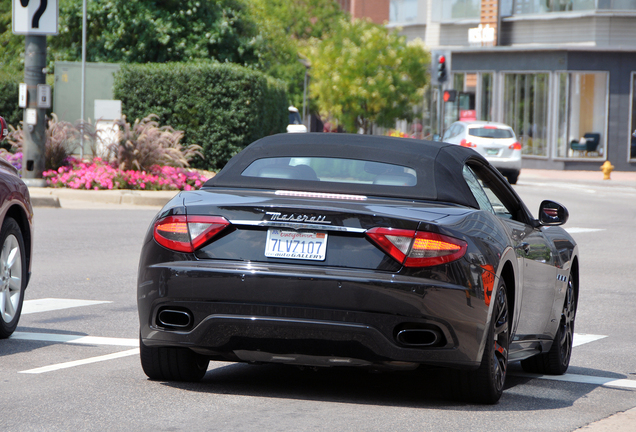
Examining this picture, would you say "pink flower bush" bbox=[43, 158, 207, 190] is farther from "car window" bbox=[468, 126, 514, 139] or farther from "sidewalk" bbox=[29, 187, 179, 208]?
"car window" bbox=[468, 126, 514, 139]

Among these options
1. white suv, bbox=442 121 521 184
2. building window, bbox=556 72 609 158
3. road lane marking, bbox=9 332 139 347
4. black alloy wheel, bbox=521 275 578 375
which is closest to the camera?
black alloy wheel, bbox=521 275 578 375

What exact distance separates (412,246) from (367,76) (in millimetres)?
37670

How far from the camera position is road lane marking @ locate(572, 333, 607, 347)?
25.9ft

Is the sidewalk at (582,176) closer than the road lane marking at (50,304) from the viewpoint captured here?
No

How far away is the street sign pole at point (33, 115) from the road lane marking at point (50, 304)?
1076cm

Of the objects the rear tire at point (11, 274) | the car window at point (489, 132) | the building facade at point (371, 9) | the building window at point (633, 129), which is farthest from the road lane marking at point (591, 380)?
the building facade at point (371, 9)

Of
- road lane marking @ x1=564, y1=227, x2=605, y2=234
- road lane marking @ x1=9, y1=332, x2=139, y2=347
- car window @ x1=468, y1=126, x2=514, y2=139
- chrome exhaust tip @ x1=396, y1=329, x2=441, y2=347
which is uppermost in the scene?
car window @ x1=468, y1=126, x2=514, y2=139

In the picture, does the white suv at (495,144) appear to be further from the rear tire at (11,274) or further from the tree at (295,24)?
the rear tire at (11,274)

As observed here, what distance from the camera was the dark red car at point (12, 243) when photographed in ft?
22.7

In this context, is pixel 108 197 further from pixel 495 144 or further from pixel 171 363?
pixel 495 144

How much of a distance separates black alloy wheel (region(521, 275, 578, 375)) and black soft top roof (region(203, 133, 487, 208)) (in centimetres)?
123

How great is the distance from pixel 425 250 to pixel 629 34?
126ft

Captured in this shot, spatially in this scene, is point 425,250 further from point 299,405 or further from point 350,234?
point 299,405

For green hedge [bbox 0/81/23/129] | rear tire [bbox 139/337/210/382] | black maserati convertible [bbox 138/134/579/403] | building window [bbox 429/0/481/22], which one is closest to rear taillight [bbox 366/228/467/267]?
black maserati convertible [bbox 138/134/579/403]
